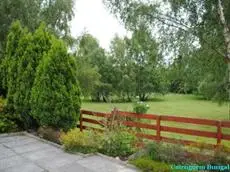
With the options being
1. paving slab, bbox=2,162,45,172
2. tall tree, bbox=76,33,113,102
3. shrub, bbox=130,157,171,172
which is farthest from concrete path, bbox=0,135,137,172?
tall tree, bbox=76,33,113,102

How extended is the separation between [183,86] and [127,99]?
23664 millimetres

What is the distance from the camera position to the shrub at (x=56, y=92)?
21.8ft

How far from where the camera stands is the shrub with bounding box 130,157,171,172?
14.2ft

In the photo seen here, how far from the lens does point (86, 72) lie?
24.2 m

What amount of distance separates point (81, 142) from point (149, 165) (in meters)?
1.75

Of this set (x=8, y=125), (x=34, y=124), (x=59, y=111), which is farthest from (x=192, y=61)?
(x=8, y=125)

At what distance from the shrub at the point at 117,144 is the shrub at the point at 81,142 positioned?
191 mm

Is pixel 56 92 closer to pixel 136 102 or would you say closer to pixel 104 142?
pixel 104 142

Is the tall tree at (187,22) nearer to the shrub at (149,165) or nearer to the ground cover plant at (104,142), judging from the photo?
the ground cover plant at (104,142)

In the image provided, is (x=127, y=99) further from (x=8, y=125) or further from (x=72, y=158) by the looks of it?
(x=72, y=158)

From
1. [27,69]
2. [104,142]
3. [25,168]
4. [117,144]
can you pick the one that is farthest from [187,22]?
[25,168]

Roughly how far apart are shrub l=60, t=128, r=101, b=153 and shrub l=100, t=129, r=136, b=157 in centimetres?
19

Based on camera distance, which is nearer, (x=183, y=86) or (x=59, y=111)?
(x=59, y=111)

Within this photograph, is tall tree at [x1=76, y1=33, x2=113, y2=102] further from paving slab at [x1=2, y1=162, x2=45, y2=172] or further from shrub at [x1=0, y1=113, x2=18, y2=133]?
paving slab at [x1=2, y1=162, x2=45, y2=172]
